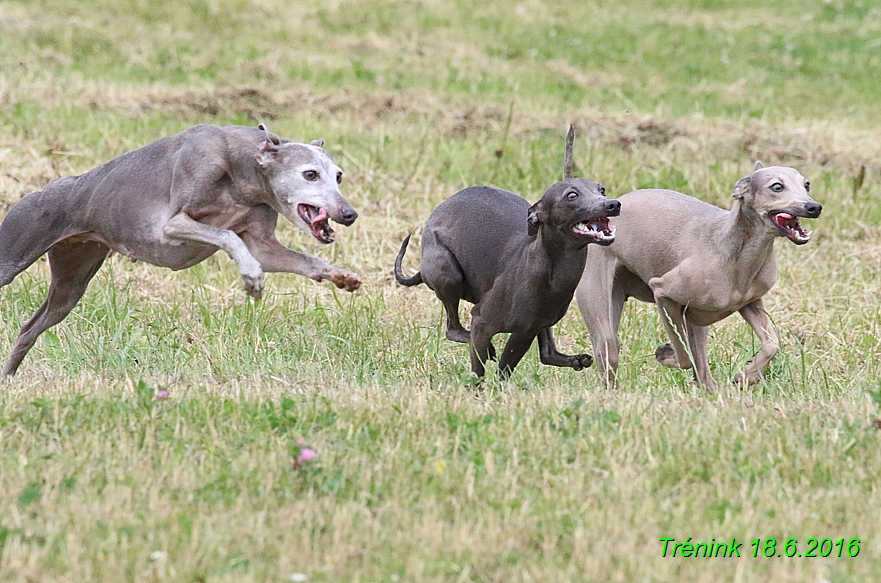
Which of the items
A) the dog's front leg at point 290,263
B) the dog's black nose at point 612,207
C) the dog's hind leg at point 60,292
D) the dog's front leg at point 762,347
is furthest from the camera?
the dog's hind leg at point 60,292

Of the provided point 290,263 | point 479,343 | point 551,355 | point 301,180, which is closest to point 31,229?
point 290,263

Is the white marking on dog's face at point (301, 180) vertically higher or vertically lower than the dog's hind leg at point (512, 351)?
higher

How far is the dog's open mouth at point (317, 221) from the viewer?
6.52 metres

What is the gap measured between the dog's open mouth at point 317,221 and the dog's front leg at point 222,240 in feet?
1.14

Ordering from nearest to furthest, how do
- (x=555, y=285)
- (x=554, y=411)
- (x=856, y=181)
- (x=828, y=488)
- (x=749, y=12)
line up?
(x=828, y=488) < (x=554, y=411) < (x=555, y=285) < (x=856, y=181) < (x=749, y=12)

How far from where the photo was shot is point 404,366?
26.6 feet

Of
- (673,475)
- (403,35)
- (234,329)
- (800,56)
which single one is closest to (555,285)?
(673,475)

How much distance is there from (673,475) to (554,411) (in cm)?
99

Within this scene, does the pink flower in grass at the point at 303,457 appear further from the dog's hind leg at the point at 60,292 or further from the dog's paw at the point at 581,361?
the dog's hind leg at the point at 60,292

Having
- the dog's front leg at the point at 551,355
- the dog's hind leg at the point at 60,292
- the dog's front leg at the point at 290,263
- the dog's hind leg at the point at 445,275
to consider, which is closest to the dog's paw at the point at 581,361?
the dog's front leg at the point at 551,355

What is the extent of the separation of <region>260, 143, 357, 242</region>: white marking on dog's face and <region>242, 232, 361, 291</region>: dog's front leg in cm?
19

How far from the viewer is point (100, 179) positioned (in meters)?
7.38

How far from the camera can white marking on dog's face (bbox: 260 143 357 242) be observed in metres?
6.61

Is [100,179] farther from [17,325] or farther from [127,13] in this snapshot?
[127,13]
